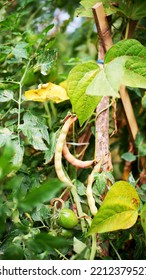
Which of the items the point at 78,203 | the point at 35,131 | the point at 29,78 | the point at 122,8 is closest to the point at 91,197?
the point at 78,203

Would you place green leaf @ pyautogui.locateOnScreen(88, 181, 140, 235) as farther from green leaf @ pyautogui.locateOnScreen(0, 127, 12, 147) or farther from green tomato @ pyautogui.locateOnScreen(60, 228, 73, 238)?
green leaf @ pyautogui.locateOnScreen(0, 127, 12, 147)

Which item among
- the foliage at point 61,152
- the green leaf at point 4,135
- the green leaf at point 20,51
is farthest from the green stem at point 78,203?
the green leaf at point 20,51

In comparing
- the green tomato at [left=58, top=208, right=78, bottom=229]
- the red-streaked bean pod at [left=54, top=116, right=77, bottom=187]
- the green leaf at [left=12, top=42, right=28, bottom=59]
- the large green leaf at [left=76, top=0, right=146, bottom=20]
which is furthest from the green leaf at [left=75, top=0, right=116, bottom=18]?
the green tomato at [left=58, top=208, right=78, bottom=229]

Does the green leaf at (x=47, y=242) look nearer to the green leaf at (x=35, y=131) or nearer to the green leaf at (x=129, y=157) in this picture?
the green leaf at (x=35, y=131)

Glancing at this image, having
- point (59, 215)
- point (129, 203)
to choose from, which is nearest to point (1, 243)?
point (59, 215)

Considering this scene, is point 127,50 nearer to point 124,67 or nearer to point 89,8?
point 124,67

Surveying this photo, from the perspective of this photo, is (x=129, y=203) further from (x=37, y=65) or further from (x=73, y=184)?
(x=37, y=65)
